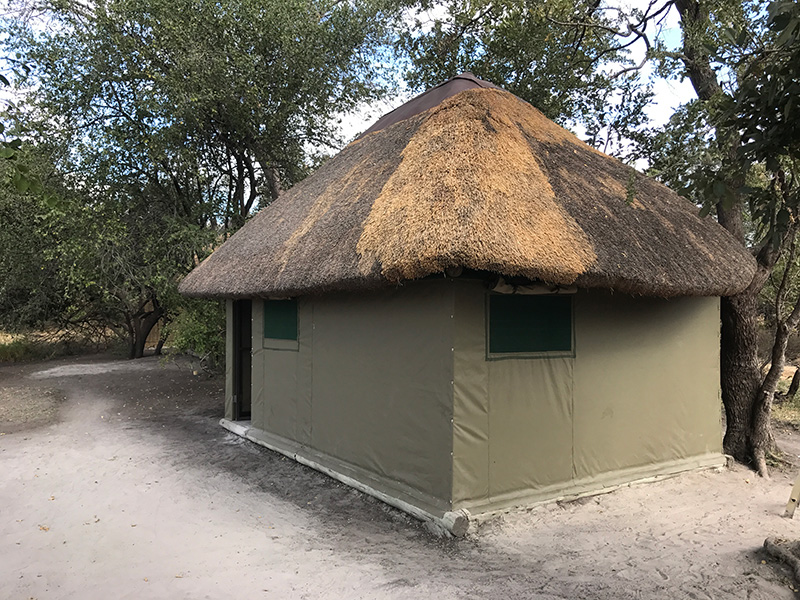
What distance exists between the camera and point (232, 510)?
4.88 m

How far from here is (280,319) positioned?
6.86m

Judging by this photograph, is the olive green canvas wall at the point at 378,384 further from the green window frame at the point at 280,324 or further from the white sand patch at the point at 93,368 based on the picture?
the white sand patch at the point at 93,368

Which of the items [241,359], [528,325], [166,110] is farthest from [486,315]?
[166,110]

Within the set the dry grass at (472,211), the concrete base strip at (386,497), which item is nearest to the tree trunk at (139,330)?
the concrete base strip at (386,497)

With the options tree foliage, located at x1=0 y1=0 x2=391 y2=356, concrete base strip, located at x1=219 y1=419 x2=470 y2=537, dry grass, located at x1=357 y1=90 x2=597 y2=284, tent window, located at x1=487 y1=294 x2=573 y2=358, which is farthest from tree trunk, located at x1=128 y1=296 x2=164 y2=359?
tent window, located at x1=487 y1=294 x2=573 y2=358

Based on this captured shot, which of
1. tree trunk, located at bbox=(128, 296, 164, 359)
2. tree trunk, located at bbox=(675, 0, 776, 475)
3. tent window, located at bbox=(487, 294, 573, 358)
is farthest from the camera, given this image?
tree trunk, located at bbox=(128, 296, 164, 359)

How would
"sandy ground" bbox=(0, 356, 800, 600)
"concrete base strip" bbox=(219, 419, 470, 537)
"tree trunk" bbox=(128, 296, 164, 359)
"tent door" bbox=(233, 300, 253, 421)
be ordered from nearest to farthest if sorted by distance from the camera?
"sandy ground" bbox=(0, 356, 800, 600) → "concrete base strip" bbox=(219, 419, 470, 537) → "tent door" bbox=(233, 300, 253, 421) → "tree trunk" bbox=(128, 296, 164, 359)

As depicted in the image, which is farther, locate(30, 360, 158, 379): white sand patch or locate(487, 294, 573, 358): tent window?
locate(30, 360, 158, 379): white sand patch

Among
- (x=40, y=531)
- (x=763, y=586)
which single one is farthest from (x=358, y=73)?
(x=763, y=586)

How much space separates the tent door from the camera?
323 inches

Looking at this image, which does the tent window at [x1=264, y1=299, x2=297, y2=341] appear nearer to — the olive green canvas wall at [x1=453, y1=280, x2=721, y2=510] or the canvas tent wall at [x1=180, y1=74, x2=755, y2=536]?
the canvas tent wall at [x1=180, y1=74, x2=755, y2=536]

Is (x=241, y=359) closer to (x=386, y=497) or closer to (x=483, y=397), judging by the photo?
(x=386, y=497)

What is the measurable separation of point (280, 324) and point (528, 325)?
317 cm

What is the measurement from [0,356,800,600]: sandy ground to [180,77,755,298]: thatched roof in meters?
1.91
